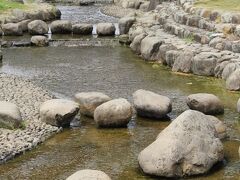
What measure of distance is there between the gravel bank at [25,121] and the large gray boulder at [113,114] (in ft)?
3.80

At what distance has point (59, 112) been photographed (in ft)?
44.5

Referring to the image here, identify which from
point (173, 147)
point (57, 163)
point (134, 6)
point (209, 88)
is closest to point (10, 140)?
point (57, 163)

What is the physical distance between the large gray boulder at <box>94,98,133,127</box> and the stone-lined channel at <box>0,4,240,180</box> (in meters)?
0.22

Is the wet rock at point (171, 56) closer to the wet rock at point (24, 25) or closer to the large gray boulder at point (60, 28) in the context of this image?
the large gray boulder at point (60, 28)

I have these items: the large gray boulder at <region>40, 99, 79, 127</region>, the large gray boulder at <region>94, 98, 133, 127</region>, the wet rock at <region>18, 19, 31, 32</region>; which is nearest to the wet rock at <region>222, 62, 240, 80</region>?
the large gray boulder at <region>94, 98, 133, 127</region>

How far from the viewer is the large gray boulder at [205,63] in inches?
766

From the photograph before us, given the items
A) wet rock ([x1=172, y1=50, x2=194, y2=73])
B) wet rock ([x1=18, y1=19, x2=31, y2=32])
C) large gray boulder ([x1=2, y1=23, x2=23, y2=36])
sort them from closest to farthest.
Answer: wet rock ([x1=172, y1=50, x2=194, y2=73]) < large gray boulder ([x1=2, y1=23, x2=23, y2=36]) < wet rock ([x1=18, y1=19, x2=31, y2=32])

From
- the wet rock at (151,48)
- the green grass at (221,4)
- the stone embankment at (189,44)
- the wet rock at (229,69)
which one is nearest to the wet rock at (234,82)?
the stone embankment at (189,44)

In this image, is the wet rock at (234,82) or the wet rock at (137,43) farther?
the wet rock at (137,43)

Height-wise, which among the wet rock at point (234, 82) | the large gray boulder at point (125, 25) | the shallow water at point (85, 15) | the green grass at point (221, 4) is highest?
the green grass at point (221, 4)

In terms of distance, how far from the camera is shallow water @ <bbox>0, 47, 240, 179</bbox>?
1119cm

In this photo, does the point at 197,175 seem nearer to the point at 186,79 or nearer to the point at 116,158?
the point at 116,158

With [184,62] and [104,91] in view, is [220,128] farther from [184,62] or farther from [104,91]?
[184,62]

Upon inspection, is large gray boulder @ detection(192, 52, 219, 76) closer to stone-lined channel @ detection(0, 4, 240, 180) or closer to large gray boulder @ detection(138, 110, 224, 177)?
stone-lined channel @ detection(0, 4, 240, 180)
